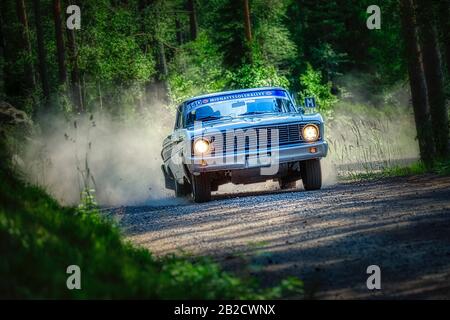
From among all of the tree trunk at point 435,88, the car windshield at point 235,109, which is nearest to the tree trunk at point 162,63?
the tree trunk at point 435,88

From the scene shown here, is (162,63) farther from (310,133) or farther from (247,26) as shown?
(310,133)

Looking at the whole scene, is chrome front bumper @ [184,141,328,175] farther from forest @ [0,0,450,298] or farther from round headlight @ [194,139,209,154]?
forest @ [0,0,450,298]

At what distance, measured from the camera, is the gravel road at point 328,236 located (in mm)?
6258

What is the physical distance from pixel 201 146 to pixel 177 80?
24.9 metres

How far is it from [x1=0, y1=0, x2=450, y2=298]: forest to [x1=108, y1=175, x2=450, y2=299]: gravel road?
22.7 inches

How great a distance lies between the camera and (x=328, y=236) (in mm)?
8203

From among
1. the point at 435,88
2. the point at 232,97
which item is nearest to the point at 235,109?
the point at 232,97

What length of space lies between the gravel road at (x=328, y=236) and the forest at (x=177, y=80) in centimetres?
58

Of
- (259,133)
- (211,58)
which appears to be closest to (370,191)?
(259,133)

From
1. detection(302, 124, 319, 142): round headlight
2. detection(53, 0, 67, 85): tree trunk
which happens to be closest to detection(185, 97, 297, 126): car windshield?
detection(302, 124, 319, 142): round headlight

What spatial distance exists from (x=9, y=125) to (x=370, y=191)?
7499mm

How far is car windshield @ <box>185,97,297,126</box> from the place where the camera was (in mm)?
14484
